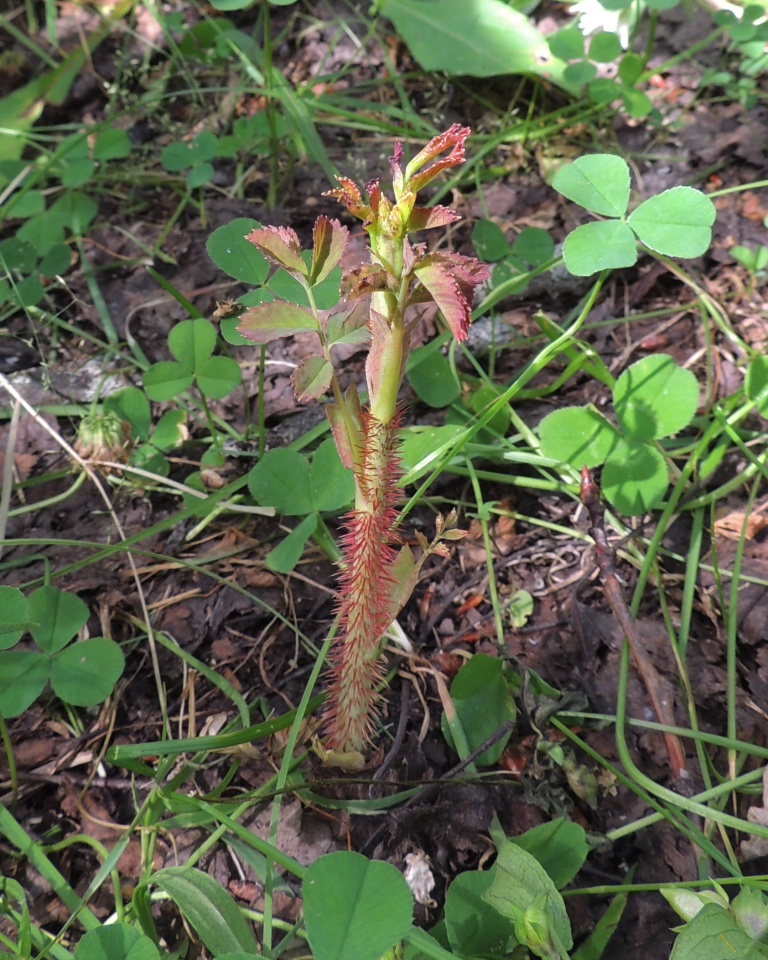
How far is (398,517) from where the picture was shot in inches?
48.3

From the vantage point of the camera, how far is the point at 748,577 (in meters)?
1.68

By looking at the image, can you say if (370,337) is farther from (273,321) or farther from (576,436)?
(576,436)

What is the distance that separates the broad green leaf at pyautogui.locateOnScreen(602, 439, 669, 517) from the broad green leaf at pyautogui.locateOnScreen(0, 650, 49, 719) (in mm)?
1342

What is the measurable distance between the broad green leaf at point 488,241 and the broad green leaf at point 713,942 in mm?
1709

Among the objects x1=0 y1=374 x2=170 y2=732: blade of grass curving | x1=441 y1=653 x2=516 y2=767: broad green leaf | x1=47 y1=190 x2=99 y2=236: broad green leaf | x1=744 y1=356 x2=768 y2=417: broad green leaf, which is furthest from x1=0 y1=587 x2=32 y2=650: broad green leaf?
x1=744 y1=356 x2=768 y2=417: broad green leaf

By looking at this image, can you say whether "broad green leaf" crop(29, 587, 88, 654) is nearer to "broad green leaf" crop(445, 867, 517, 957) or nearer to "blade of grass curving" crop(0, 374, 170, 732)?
"blade of grass curving" crop(0, 374, 170, 732)

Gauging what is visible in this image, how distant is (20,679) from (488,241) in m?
1.68

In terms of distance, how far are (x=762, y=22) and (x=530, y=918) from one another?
9.81 feet

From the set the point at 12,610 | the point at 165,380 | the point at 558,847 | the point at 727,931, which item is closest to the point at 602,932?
the point at 558,847

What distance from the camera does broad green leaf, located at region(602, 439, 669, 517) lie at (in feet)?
5.65

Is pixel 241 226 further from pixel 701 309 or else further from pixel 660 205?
pixel 701 309

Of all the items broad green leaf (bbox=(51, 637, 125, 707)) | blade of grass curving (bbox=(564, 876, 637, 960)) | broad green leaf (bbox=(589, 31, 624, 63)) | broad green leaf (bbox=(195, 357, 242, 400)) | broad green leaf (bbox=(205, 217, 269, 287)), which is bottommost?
blade of grass curving (bbox=(564, 876, 637, 960))

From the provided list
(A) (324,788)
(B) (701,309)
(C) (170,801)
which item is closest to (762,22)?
(B) (701,309)

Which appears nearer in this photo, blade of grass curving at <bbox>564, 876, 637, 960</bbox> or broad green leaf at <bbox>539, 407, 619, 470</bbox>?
blade of grass curving at <bbox>564, 876, 637, 960</bbox>
